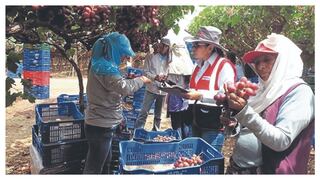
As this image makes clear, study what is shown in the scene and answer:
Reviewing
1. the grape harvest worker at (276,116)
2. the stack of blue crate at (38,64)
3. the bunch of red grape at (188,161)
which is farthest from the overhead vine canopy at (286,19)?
the stack of blue crate at (38,64)

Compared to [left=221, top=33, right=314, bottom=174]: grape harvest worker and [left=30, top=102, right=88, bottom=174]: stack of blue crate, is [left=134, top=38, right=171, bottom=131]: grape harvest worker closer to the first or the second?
[left=30, top=102, right=88, bottom=174]: stack of blue crate

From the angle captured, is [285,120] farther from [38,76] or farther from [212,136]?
[38,76]

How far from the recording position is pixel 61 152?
10.5ft

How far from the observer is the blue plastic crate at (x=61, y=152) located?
10.3ft

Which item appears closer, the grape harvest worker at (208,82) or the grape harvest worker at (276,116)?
the grape harvest worker at (276,116)

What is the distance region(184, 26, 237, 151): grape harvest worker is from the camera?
283 centimetres

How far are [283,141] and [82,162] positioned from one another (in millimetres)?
2171

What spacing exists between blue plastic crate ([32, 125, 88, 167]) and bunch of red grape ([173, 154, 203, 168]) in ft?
3.60

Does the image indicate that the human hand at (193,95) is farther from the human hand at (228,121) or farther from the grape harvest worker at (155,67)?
the grape harvest worker at (155,67)

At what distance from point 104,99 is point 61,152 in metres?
0.80

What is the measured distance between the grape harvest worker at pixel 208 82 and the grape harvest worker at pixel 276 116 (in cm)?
77

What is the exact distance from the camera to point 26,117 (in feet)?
23.8
